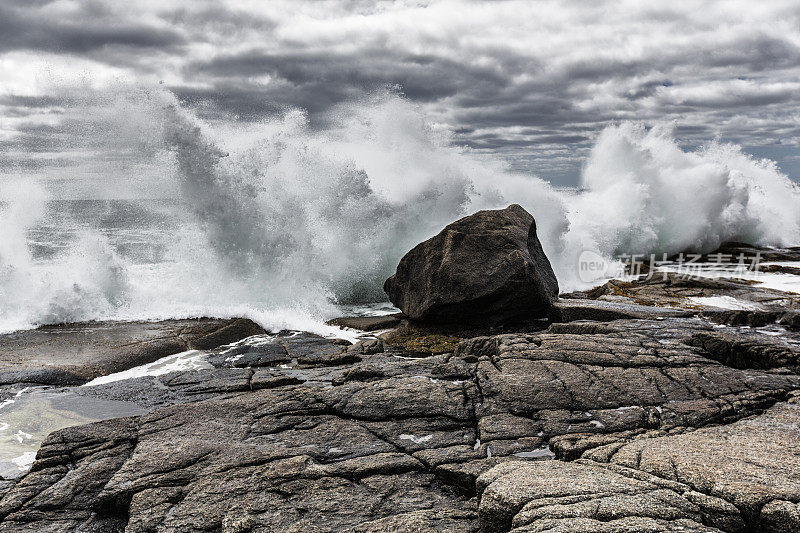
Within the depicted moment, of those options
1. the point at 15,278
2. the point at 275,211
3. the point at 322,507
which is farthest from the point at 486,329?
the point at 15,278

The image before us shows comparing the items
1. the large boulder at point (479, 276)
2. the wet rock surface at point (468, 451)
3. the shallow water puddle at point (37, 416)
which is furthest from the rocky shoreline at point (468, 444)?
the large boulder at point (479, 276)

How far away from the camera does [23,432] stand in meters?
6.51

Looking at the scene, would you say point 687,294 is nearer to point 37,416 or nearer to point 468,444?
point 468,444

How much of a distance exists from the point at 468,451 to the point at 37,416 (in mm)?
5696

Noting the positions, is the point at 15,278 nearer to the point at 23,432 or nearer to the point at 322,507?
the point at 23,432

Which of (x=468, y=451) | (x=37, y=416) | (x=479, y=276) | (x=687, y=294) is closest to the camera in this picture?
(x=468, y=451)

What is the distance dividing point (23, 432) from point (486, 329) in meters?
7.08

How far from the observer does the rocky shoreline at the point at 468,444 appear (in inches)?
140

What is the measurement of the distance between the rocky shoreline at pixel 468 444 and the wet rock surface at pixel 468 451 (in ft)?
0.06

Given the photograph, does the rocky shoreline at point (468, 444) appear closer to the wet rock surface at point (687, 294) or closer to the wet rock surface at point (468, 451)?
the wet rock surface at point (468, 451)

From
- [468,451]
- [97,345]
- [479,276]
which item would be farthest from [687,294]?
[97,345]

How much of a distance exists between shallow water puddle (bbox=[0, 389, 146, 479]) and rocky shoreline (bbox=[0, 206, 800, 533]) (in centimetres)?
22

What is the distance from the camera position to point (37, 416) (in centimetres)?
699

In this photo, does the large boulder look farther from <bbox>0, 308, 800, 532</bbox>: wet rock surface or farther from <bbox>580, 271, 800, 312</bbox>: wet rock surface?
<bbox>580, 271, 800, 312</bbox>: wet rock surface
